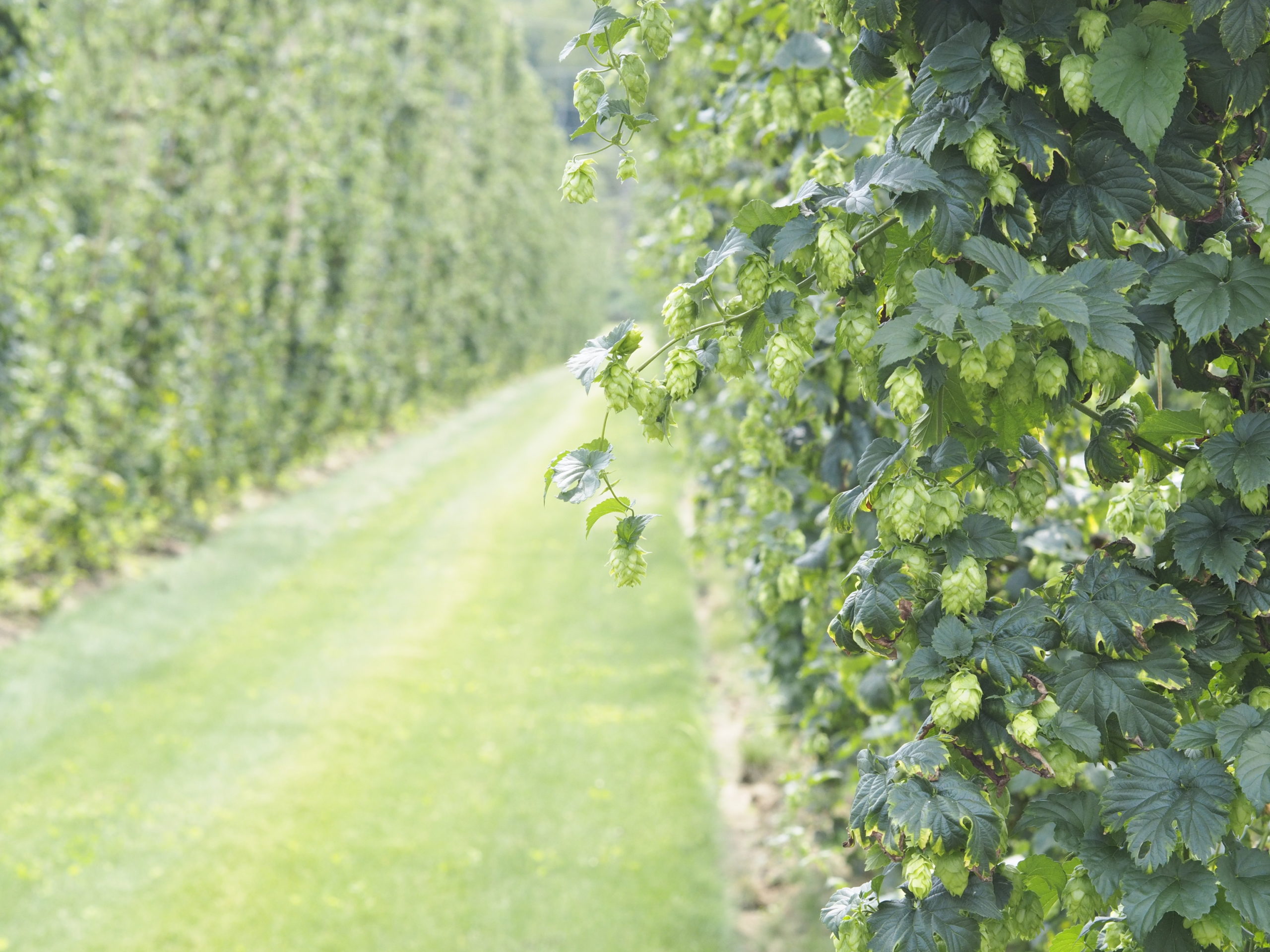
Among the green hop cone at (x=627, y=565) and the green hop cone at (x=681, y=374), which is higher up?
the green hop cone at (x=681, y=374)

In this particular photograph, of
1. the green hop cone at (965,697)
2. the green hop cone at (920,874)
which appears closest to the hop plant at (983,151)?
the green hop cone at (965,697)

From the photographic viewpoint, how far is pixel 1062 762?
1251mm

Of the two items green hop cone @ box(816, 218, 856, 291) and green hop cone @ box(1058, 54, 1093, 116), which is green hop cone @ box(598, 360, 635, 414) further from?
green hop cone @ box(1058, 54, 1093, 116)

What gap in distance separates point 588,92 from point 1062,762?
1.04 metres

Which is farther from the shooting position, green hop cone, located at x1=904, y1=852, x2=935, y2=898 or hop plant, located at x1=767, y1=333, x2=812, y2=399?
hop plant, located at x1=767, y1=333, x2=812, y2=399

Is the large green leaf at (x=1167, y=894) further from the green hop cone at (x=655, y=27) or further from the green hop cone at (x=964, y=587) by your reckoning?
the green hop cone at (x=655, y=27)

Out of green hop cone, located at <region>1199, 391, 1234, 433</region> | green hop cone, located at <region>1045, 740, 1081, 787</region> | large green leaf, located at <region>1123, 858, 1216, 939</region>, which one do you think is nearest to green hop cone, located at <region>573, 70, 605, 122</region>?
green hop cone, located at <region>1199, 391, 1234, 433</region>

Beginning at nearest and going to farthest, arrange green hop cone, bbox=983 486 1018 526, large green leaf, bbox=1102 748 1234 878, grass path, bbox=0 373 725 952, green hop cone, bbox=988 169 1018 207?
large green leaf, bbox=1102 748 1234 878, green hop cone, bbox=988 169 1018 207, green hop cone, bbox=983 486 1018 526, grass path, bbox=0 373 725 952

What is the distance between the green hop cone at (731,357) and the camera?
1351mm

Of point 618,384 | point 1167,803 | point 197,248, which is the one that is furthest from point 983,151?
point 197,248

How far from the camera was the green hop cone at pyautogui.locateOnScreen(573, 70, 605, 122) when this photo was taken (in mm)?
1435

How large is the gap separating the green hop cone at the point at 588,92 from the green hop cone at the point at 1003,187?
1.72 ft

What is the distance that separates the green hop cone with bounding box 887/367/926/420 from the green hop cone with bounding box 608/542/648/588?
370 mm

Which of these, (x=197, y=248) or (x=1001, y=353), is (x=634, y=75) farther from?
(x=197, y=248)
